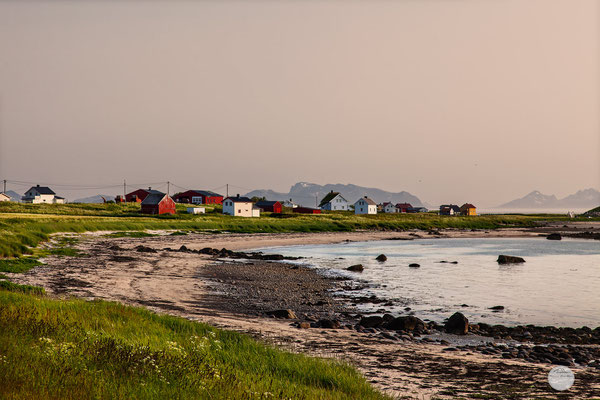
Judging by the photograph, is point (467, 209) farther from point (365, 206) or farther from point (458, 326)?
point (458, 326)

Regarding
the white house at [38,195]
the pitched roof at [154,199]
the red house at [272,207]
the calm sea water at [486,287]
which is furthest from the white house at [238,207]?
the white house at [38,195]

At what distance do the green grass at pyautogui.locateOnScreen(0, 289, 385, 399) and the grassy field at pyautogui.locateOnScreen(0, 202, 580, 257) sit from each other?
79.2 feet

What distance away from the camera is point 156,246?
51594mm

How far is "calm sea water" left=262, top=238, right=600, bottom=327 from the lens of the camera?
23.1 m

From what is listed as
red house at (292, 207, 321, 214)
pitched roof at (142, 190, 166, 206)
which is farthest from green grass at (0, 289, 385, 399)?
red house at (292, 207, 321, 214)

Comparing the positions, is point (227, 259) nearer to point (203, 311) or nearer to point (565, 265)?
Answer: point (203, 311)

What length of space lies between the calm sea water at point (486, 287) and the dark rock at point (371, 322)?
341 centimetres

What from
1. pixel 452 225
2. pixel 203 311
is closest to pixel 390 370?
pixel 203 311

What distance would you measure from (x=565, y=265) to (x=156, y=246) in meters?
40.9

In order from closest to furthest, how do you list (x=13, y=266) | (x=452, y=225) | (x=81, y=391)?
(x=81, y=391) < (x=13, y=266) < (x=452, y=225)

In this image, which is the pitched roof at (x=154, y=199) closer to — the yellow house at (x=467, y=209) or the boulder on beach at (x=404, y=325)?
the boulder on beach at (x=404, y=325)

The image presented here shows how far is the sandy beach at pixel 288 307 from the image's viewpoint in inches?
457

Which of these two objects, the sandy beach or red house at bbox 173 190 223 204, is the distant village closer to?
red house at bbox 173 190 223 204

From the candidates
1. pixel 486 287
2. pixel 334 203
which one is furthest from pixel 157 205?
pixel 486 287
